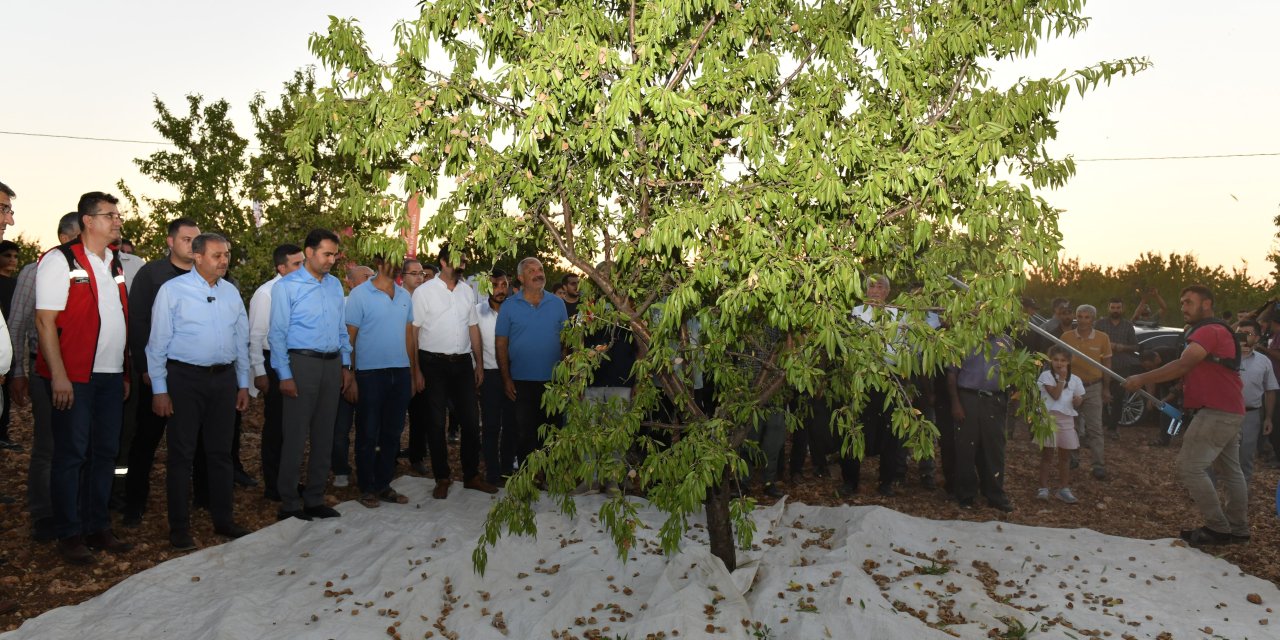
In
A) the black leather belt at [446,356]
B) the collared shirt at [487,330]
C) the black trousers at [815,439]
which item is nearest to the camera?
the black leather belt at [446,356]

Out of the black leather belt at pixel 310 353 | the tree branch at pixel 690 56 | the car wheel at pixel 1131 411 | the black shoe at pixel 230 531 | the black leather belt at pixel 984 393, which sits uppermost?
the tree branch at pixel 690 56

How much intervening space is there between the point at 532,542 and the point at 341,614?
142 cm

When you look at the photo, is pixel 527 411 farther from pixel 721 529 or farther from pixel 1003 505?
pixel 1003 505

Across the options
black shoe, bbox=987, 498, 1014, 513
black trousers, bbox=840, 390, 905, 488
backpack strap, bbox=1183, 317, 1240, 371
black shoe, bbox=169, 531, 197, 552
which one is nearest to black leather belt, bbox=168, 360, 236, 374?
black shoe, bbox=169, 531, 197, 552

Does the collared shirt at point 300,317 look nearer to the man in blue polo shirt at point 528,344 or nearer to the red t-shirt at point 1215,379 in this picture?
the man in blue polo shirt at point 528,344

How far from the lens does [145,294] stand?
6379 mm

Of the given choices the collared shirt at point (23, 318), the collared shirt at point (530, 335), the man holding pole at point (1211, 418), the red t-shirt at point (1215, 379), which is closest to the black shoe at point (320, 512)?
the collared shirt at point (530, 335)

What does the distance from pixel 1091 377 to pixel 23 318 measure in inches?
374

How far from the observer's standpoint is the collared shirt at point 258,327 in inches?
270

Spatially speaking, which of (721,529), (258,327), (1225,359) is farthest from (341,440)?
(1225,359)

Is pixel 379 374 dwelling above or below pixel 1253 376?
below

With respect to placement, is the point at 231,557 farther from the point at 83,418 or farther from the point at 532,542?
the point at 532,542

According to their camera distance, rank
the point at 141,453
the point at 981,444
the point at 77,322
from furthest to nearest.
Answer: the point at 981,444 < the point at 141,453 < the point at 77,322

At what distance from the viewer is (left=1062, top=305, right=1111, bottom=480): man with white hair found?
9758 mm
